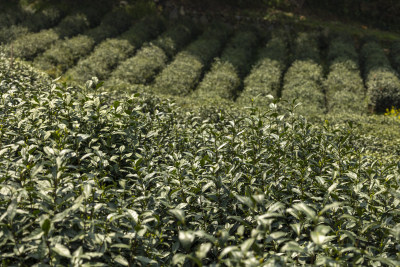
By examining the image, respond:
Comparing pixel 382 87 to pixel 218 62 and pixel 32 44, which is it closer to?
pixel 218 62

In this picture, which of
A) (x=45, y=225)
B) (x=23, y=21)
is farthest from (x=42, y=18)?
(x=45, y=225)

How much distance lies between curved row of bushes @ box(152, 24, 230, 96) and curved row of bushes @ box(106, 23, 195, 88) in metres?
0.60

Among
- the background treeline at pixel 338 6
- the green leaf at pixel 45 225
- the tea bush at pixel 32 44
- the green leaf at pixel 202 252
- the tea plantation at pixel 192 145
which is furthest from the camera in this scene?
the background treeline at pixel 338 6

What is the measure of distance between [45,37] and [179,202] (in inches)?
696

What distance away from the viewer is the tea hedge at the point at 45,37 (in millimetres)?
15476

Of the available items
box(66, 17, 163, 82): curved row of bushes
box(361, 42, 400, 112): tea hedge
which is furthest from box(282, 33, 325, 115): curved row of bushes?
box(66, 17, 163, 82): curved row of bushes

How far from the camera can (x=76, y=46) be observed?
667 inches

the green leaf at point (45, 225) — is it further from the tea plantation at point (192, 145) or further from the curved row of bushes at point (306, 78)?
the curved row of bushes at point (306, 78)

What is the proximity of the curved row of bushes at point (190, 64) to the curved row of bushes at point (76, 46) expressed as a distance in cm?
473

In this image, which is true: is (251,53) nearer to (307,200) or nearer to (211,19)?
(211,19)

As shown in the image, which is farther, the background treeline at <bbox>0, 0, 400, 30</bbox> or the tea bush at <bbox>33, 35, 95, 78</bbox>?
the background treeline at <bbox>0, 0, 400, 30</bbox>

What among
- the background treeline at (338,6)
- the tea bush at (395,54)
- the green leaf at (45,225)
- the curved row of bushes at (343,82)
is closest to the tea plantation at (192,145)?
the green leaf at (45,225)

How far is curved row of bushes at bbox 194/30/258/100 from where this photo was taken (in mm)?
14352

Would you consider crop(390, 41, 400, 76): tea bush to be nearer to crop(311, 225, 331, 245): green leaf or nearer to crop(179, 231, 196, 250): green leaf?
crop(311, 225, 331, 245): green leaf
